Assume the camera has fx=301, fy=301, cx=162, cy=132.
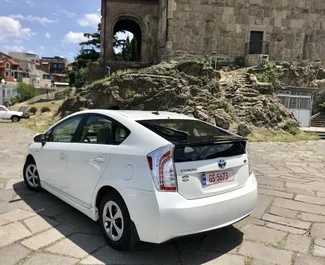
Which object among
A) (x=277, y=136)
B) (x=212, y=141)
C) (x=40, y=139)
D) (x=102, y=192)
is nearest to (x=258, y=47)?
(x=277, y=136)

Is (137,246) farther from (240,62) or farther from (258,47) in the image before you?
(258,47)

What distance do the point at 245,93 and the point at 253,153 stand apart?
716 centimetres

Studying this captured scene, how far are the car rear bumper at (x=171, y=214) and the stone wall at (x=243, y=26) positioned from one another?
19.4m

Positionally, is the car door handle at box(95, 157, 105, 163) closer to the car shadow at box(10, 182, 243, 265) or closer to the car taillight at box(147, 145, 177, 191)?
the car taillight at box(147, 145, 177, 191)

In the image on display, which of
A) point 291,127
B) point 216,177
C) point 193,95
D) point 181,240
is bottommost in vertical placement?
point 181,240

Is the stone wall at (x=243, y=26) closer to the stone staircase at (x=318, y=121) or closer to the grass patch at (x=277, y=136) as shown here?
the stone staircase at (x=318, y=121)

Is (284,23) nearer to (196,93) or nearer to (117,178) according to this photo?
(196,93)

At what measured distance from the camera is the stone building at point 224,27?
21.5m

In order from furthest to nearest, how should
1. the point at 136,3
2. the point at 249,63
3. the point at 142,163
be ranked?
the point at 136,3, the point at 249,63, the point at 142,163

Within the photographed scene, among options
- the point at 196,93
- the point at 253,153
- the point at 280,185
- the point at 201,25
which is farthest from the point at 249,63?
the point at 280,185

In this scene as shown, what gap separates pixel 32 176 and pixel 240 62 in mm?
18910

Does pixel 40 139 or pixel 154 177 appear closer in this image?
pixel 154 177

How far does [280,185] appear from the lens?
6.16m

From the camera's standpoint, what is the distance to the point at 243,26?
72.7 ft
